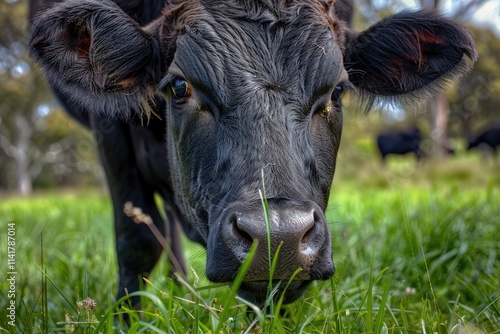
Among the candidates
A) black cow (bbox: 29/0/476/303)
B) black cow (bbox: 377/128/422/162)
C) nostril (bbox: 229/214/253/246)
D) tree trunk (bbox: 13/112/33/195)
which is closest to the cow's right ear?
black cow (bbox: 29/0/476/303)

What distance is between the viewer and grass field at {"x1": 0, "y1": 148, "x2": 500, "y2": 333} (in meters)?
1.84

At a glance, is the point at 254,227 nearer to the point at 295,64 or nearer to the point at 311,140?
the point at 311,140

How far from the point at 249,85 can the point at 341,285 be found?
124 centimetres

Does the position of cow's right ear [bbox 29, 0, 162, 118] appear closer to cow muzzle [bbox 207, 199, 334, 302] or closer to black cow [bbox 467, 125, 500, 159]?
cow muzzle [bbox 207, 199, 334, 302]

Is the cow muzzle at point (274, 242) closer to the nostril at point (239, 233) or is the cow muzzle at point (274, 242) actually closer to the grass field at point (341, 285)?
the nostril at point (239, 233)

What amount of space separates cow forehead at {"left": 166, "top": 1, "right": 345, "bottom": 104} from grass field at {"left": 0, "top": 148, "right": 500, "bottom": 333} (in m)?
0.59

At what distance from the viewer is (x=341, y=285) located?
2820 mm

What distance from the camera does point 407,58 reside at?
275cm

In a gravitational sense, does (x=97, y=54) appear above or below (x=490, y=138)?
above

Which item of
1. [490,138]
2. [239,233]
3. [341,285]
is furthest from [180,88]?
[490,138]

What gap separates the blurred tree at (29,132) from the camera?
13439 millimetres

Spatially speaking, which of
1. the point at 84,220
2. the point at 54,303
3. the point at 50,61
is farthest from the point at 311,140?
the point at 84,220

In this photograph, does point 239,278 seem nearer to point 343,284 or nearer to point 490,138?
point 343,284

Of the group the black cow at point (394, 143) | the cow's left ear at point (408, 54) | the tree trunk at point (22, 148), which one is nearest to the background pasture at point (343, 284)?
the cow's left ear at point (408, 54)
